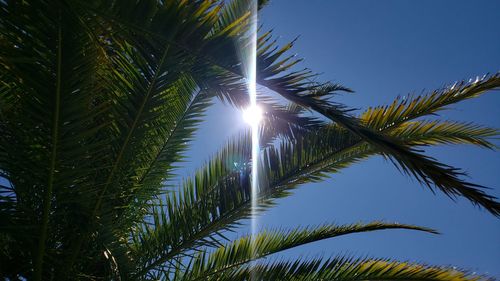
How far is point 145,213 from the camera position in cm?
497

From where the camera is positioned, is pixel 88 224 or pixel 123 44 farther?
pixel 88 224

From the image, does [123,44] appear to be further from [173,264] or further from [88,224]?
[173,264]

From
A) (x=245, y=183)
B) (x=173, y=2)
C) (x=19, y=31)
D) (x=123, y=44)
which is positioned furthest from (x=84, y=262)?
(x=173, y=2)

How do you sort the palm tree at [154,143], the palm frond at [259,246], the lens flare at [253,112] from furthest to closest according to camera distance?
the palm frond at [259,246] → the lens flare at [253,112] → the palm tree at [154,143]

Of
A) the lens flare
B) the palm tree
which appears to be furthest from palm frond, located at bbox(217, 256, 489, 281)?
the lens flare

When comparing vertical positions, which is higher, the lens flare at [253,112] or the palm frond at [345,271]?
the lens flare at [253,112]

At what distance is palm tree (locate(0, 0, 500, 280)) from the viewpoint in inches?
108

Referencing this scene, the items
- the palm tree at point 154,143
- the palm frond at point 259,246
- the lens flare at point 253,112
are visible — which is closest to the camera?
the palm tree at point 154,143

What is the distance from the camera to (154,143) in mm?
4684

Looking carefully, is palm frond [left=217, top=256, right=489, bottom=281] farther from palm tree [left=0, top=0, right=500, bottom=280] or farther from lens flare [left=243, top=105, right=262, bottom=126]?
lens flare [left=243, top=105, right=262, bottom=126]

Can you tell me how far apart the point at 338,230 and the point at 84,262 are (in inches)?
99.2

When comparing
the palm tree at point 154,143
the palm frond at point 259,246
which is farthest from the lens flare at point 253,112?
the palm frond at point 259,246

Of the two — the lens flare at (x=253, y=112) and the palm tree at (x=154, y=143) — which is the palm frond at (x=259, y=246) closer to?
the palm tree at (x=154, y=143)

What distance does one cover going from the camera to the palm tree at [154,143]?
275cm
